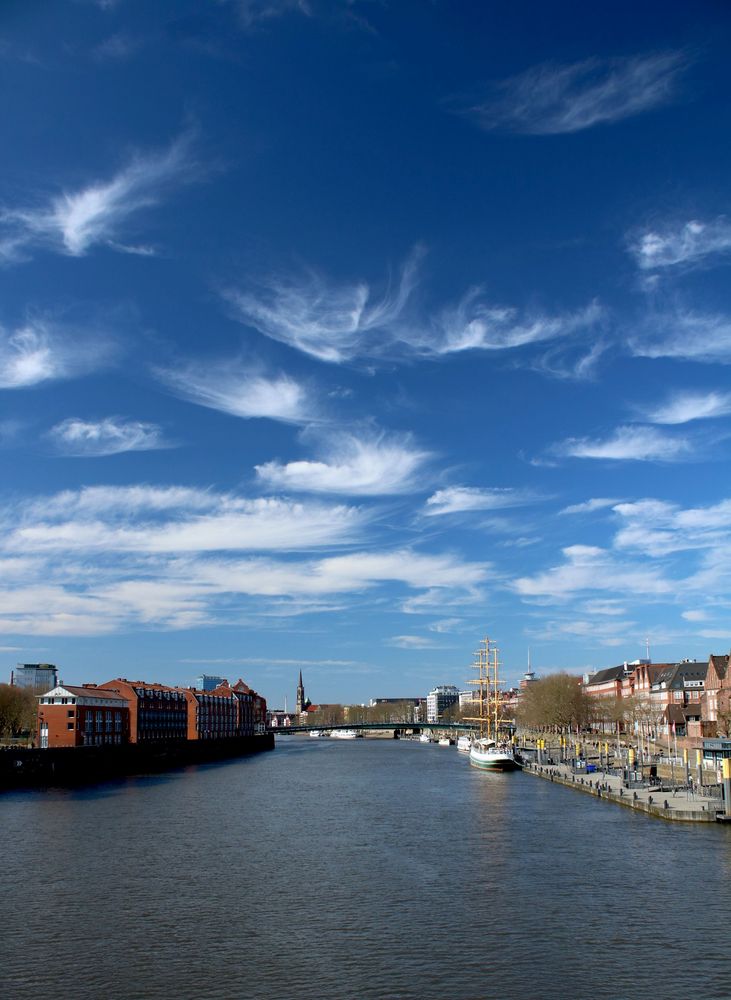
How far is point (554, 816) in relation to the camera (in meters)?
69.5

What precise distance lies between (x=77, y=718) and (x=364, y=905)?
106791 millimetres

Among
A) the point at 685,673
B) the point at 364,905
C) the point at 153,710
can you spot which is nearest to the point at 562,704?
the point at 685,673

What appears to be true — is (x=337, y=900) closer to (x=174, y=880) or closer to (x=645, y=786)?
(x=174, y=880)

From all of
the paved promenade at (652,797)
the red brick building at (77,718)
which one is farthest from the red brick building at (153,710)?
the paved promenade at (652,797)

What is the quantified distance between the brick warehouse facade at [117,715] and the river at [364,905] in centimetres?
6470

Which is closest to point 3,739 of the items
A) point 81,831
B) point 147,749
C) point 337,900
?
point 147,749

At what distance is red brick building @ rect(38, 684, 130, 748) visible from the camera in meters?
133

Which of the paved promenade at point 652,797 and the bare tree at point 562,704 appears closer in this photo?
the paved promenade at point 652,797

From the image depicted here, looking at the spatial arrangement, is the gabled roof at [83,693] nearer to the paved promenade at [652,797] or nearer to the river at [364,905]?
the river at [364,905]

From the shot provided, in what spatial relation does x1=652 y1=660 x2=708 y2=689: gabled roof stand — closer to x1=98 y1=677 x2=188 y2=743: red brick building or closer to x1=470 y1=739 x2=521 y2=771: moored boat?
x1=470 y1=739 x2=521 y2=771: moored boat

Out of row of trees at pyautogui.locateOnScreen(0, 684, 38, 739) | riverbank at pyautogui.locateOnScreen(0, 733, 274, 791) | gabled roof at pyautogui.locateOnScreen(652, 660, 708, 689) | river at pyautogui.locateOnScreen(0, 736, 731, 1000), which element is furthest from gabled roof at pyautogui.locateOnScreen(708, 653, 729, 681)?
row of trees at pyautogui.locateOnScreen(0, 684, 38, 739)

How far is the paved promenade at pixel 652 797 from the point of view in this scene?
6162cm

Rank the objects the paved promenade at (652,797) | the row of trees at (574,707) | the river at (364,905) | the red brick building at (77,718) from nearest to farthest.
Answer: the river at (364,905) < the paved promenade at (652,797) < the red brick building at (77,718) < the row of trees at (574,707)

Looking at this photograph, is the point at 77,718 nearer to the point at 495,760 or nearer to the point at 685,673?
the point at 495,760
